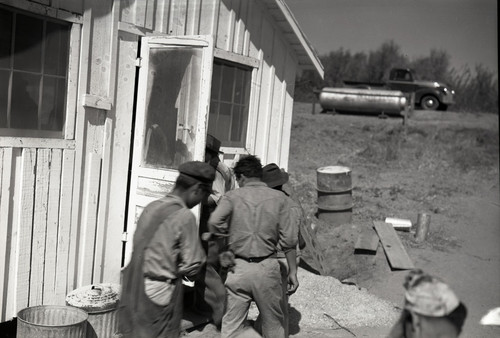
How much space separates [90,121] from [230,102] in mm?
2331

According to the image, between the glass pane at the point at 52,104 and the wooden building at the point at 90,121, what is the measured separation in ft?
0.03

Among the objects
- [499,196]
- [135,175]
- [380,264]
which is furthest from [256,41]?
[499,196]

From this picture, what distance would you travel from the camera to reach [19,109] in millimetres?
4918

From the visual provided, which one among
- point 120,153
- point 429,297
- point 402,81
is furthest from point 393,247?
point 402,81

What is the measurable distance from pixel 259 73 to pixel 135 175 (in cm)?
257

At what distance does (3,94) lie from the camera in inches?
188

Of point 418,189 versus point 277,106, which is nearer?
point 277,106

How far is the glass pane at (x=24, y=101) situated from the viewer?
4875 millimetres

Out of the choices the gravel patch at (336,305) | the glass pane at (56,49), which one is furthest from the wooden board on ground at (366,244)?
the glass pane at (56,49)

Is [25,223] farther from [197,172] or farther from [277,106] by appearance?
[277,106]

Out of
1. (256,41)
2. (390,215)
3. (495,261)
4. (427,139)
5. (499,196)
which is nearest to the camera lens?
(256,41)

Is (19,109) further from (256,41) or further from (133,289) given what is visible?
(256,41)

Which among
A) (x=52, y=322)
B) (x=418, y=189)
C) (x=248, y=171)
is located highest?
(x=248, y=171)

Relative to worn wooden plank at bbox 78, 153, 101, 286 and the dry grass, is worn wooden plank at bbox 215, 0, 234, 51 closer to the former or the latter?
worn wooden plank at bbox 78, 153, 101, 286
